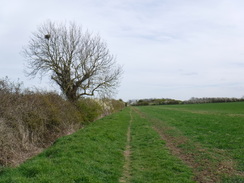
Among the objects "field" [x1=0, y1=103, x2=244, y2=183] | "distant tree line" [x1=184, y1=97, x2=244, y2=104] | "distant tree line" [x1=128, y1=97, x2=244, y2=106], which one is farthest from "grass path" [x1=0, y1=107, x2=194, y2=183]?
"distant tree line" [x1=128, y1=97, x2=244, y2=106]

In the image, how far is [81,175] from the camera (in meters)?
6.22

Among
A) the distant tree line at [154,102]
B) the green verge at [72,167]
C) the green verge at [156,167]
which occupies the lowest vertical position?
the green verge at [156,167]

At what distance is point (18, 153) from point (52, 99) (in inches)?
268

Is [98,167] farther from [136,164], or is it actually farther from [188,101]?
[188,101]

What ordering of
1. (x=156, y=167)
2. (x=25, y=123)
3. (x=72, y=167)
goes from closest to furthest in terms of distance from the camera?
1. (x=72, y=167)
2. (x=156, y=167)
3. (x=25, y=123)

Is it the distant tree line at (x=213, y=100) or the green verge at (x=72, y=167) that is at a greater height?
the distant tree line at (x=213, y=100)

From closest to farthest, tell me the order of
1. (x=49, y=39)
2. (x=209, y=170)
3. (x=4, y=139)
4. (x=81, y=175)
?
(x=81, y=175) → (x=209, y=170) → (x=4, y=139) → (x=49, y=39)

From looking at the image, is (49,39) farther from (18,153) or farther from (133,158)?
(133,158)

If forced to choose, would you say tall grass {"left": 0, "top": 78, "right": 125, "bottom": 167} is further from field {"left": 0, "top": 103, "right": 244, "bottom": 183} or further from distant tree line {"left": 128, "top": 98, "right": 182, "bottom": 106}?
distant tree line {"left": 128, "top": 98, "right": 182, "bottom": 106}

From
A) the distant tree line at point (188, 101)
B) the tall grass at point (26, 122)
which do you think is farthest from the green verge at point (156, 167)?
the distant tree line at point (188, 101)

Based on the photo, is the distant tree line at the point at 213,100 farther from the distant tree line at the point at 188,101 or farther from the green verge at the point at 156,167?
the green verge at the point at 156,167

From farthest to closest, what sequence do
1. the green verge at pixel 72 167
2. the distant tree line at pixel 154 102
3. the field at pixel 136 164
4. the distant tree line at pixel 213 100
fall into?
the distant tree line at pixel 154 102, the distant tree line at pixel 213 100, the field at pixel 136 164, the green verge at pixel 72 167

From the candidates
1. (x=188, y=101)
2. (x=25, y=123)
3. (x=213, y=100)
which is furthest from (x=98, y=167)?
(x=188, y=101)

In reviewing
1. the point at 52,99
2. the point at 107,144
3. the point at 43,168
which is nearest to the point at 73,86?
the point at 52,99
